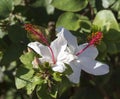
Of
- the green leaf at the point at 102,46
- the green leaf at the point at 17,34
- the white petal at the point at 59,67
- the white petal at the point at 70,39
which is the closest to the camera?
the white petal at the point at 59,67

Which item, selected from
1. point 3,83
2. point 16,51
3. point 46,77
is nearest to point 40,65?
point 46,77

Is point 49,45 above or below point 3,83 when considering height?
above

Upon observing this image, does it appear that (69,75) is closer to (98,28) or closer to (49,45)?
(49,45)

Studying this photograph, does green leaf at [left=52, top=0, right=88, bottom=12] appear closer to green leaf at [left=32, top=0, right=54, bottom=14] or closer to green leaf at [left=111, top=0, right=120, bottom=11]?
green leaf at [left=111, top=0, right=120, bottom=11]

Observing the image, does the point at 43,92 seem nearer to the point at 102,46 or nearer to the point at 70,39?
the point at 70,39

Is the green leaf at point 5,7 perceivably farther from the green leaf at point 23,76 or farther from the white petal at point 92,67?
the white petal at point 92,67

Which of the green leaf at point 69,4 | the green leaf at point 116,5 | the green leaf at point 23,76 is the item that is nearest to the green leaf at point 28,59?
the green leaf at point 23,76

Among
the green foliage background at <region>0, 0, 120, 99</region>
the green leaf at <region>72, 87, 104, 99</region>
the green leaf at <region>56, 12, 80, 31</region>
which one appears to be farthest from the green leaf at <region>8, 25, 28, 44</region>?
the green leaf at <region>72, 87, 104, 99</region>
